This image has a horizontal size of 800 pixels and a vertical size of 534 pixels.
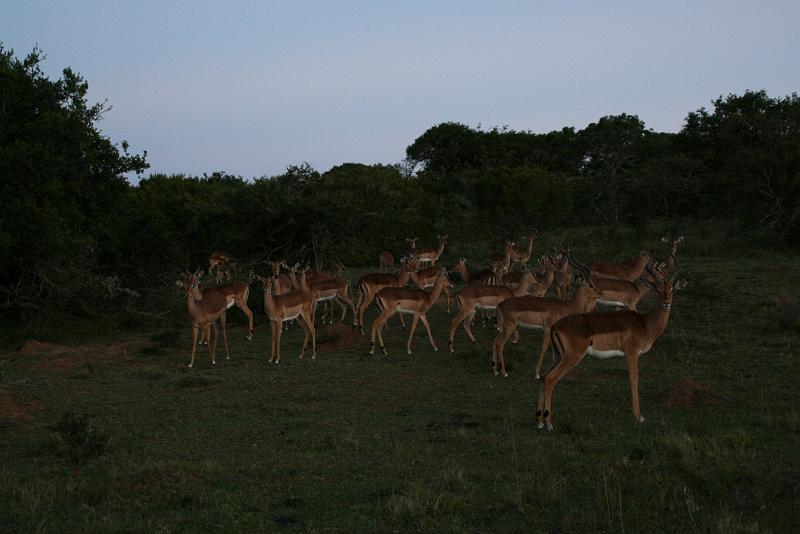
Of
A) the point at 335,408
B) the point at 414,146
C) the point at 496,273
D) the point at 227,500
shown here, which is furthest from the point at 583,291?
the point at 414,146

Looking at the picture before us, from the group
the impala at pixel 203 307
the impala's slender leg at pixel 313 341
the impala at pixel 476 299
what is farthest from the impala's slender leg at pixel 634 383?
the impala at pixel 203 307

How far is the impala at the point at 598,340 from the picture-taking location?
23.9 feet

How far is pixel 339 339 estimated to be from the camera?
41.8 ft

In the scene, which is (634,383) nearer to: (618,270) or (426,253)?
(618,270)

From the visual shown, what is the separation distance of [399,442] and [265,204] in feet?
35.9

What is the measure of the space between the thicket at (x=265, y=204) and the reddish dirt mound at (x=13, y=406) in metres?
4.44

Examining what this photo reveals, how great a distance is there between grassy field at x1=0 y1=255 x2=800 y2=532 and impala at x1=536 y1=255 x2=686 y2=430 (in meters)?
0.38

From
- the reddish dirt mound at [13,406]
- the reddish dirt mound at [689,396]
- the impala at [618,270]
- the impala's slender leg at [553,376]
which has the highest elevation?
the impala at [618,270]

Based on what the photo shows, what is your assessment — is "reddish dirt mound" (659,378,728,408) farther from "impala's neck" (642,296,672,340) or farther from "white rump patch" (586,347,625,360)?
"white rump patch" (586,347,625,360)

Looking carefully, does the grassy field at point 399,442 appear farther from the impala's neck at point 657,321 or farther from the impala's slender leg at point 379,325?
the impala's neck at point 657,321

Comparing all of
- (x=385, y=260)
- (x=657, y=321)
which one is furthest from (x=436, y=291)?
(x=385, y=260)

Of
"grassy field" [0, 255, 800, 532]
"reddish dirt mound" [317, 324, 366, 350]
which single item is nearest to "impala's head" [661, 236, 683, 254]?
"grassy field" [0, 255, 800, 532]

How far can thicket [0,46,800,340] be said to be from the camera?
13.1 metres

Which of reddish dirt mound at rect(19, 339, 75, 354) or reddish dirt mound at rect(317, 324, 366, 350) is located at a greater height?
reddish dirt mound at rect(317, 324, 366, 350)
